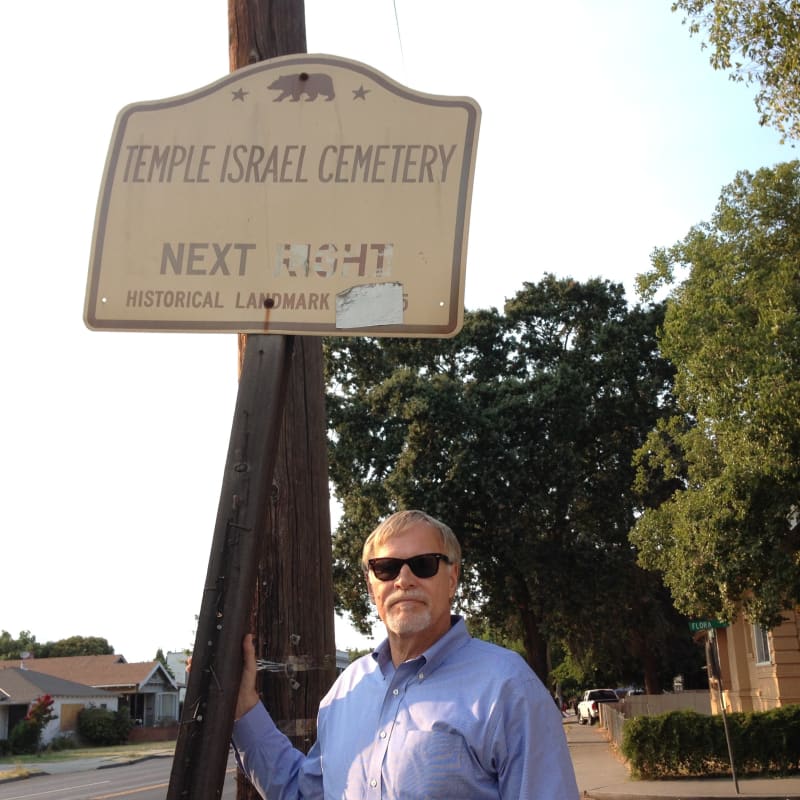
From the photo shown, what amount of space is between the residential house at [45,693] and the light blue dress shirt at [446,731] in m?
49.4

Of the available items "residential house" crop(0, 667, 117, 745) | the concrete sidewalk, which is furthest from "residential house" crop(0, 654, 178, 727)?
the concrete sidewalk

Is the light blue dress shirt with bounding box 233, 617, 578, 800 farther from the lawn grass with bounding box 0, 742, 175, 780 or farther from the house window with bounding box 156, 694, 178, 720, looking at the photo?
the house window with bounding box 156, 694, 178, 720

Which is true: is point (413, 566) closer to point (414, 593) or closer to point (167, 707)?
point (414, 593)

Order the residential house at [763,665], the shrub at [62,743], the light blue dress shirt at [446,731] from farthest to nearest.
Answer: the shrub at [62,743] → the residential house at [763,665] → the light blue dress shirt at [446,731]

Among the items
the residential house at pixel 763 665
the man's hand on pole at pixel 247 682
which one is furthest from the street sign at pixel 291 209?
the residential house at pixel 763 665

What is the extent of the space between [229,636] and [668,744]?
61.0ft

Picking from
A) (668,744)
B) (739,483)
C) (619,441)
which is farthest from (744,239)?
(619,441)

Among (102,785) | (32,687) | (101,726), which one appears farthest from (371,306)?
(101,726)

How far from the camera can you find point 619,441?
26422 mm

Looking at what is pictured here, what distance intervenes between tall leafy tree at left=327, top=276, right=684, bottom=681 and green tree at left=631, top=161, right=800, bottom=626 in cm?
975

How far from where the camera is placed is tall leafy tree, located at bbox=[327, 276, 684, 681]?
25281 mm

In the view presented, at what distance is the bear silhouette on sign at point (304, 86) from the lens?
2.64m

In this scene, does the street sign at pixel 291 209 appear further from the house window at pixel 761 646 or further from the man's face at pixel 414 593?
the house window at pixel 761 646

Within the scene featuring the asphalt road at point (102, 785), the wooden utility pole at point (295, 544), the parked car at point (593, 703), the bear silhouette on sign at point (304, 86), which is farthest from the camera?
the parked car at point (593, 703)
